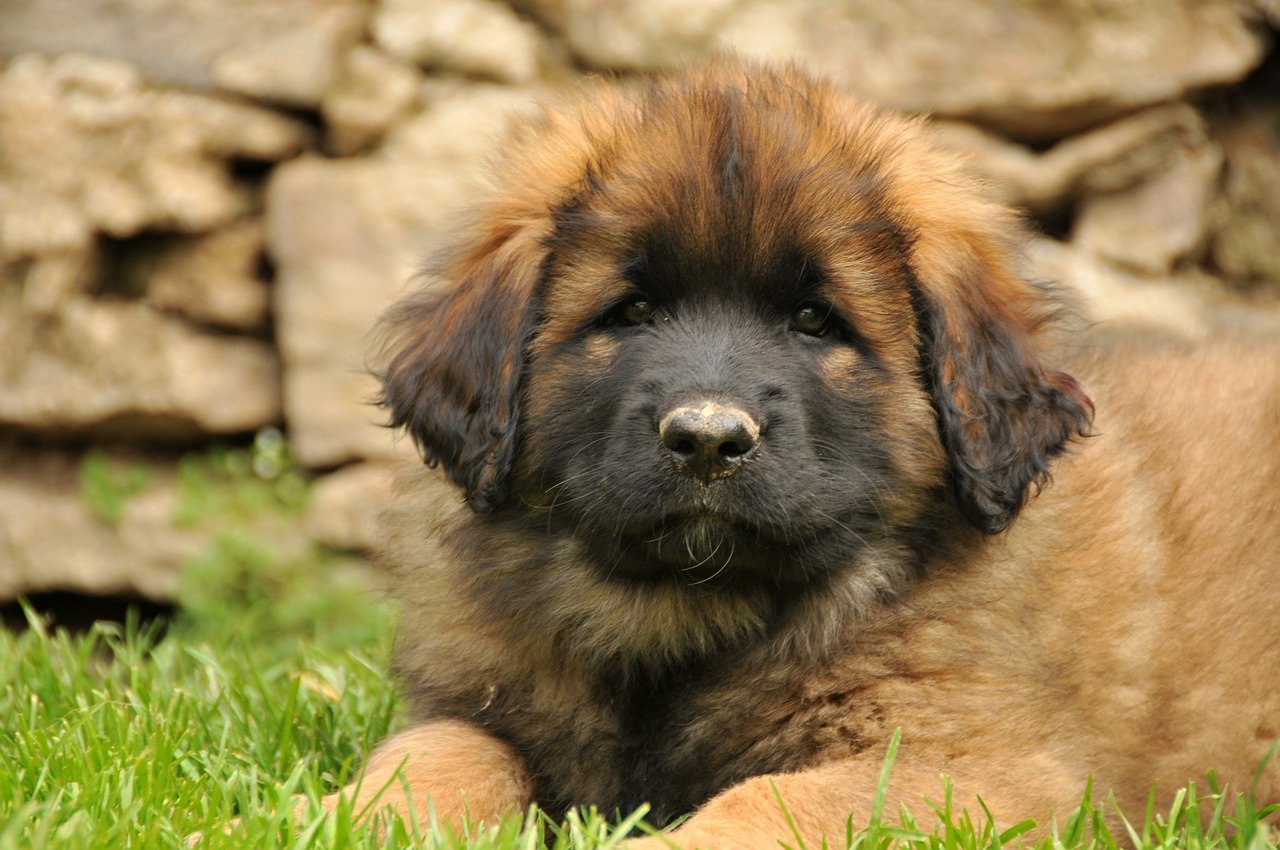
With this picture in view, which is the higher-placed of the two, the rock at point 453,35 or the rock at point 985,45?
the rock at point 985,45

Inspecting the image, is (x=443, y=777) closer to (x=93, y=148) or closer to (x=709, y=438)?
(x=709, y=438)

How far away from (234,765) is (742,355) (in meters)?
1.22

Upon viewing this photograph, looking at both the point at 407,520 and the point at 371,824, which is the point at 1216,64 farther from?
the point at 371,824

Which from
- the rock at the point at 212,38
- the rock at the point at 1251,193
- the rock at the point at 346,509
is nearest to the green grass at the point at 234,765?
the rock at the point at 346,509

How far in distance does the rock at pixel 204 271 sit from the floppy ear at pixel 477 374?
3.23 m

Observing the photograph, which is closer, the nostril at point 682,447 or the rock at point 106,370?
the nostril at point 682,447

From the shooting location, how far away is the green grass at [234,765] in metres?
2.18

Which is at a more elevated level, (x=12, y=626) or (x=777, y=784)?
(x=777, y=784)

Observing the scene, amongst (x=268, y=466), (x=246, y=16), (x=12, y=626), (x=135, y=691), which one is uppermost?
(x=246, y=16)

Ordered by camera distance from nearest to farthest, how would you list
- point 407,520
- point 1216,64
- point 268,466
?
point 407,520, point 1216,64, point 268,466

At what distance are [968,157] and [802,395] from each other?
0.92 meters

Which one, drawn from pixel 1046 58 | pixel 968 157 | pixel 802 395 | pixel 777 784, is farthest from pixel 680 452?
pixel 1046 58

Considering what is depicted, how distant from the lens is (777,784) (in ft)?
7.74

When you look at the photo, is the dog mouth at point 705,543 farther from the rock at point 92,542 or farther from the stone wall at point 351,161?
the rock at point 92,542
